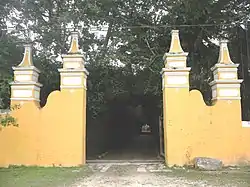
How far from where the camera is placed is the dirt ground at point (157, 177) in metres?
6.71

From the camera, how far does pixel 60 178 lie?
7363 mm

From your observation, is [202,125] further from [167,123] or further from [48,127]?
[48,127]

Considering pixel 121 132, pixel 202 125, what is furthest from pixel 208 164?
pixel 121 132

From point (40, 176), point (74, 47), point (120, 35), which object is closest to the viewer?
point (40, 176)

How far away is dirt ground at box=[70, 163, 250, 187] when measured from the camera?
671 cm

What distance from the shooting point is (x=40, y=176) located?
25.0 ft

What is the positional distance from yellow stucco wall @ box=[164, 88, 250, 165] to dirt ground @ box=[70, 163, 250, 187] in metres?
0.55

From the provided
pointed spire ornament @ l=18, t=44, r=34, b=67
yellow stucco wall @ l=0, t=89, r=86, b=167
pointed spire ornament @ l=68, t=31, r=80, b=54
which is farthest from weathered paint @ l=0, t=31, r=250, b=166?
pointed spire ornament @ l=68, t=31, r=80, b=54

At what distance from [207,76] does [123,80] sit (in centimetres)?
307

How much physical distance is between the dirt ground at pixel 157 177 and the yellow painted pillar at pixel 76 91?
2.83ft

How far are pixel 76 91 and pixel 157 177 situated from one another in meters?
3.37

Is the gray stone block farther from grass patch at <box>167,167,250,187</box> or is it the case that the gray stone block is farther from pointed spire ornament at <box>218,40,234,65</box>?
pointed spire ornament at <box>218,40,234,65</box>

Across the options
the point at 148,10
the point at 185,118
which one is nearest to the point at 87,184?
the point at 185,118

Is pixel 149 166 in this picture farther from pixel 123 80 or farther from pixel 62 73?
pixel 123 80
